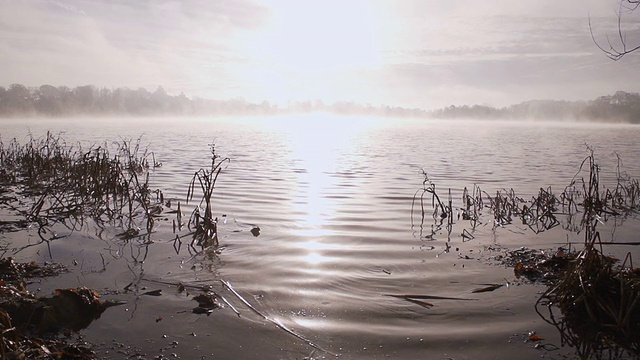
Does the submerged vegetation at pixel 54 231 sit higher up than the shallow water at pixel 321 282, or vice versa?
the submerged vegetation at pixel 54 231

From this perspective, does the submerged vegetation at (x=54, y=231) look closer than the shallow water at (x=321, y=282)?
Yes

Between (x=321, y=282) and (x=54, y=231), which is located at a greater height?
(x=54, y=231)

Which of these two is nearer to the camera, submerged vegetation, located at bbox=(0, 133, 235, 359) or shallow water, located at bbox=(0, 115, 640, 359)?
submerged vegetation, located at bbox=(0, 133, 235, 359)

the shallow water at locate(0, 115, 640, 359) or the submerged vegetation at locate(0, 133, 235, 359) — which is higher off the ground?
the submerged vegetation at locate(0, 133, 235, 359)

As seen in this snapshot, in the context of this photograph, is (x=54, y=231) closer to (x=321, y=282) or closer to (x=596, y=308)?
(x=321, y=282)

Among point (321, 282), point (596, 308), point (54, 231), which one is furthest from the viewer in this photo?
point (54, 231)

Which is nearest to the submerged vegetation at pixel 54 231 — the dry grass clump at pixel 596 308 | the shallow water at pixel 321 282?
the shallow water at pixel 321 282

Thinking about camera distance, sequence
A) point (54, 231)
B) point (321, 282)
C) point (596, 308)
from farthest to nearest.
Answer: point (54, 231)
point (321, 282)
point (596, 308)

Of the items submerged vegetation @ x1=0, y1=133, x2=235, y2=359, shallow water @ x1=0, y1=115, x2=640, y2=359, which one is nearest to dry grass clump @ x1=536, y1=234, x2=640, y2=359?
shallow water @ x1=0, y1=115, x2=640, y2=359

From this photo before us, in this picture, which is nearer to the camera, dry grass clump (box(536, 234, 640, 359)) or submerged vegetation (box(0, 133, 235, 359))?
submerged vegetation (box(0, 133, 235, 359))

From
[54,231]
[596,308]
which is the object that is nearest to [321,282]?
[596,308]

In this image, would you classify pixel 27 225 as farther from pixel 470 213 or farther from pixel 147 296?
pixel 470 213

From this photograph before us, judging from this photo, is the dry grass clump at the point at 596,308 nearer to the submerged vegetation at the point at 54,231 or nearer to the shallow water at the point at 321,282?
the shallow water at the point at 321,282

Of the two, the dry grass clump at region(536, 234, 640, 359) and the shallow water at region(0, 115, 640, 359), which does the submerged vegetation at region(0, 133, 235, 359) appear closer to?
the shallow water at region(0, 115, 640, 359)
